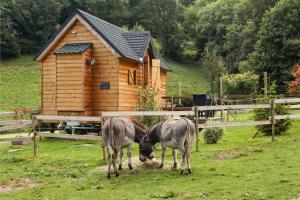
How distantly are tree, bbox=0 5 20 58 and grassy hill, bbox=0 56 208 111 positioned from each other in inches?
42.6

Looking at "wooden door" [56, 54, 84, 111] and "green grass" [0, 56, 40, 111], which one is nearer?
"wooden door" [56, 54, 84, 111]

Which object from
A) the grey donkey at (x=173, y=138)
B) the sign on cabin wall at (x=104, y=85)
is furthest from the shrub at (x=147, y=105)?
the grey donkey at (x=173, y=138)

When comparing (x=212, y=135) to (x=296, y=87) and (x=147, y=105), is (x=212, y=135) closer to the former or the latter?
A: (x=147, y=105)

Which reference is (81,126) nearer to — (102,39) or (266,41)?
(102,39)

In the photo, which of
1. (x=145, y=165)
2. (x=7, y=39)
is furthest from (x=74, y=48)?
(x=7, y=39)

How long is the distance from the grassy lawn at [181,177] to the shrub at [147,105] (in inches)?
110

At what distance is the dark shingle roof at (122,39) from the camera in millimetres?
20969

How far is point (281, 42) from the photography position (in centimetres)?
3991

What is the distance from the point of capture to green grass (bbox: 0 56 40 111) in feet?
130

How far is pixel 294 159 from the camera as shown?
11.8 metres

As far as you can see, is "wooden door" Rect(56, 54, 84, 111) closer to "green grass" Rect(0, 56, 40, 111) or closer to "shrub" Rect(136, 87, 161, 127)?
"shrub" Rect(136, 87, 161, 127)

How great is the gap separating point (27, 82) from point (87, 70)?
88.7 feet

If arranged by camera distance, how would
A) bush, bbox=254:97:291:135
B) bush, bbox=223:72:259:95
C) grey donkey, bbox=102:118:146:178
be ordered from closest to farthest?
grey donkey, bbox=102:118:146:178, bush, bbox=254:97:291:135, bush, bbox=223:72:259:95

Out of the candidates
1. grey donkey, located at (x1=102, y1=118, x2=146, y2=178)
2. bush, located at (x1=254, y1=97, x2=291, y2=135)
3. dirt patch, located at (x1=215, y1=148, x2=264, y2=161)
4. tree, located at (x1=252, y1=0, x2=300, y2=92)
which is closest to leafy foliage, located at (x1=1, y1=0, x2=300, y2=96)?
tree, located at (x1=252, y1=0, x2=300, y2=92)
